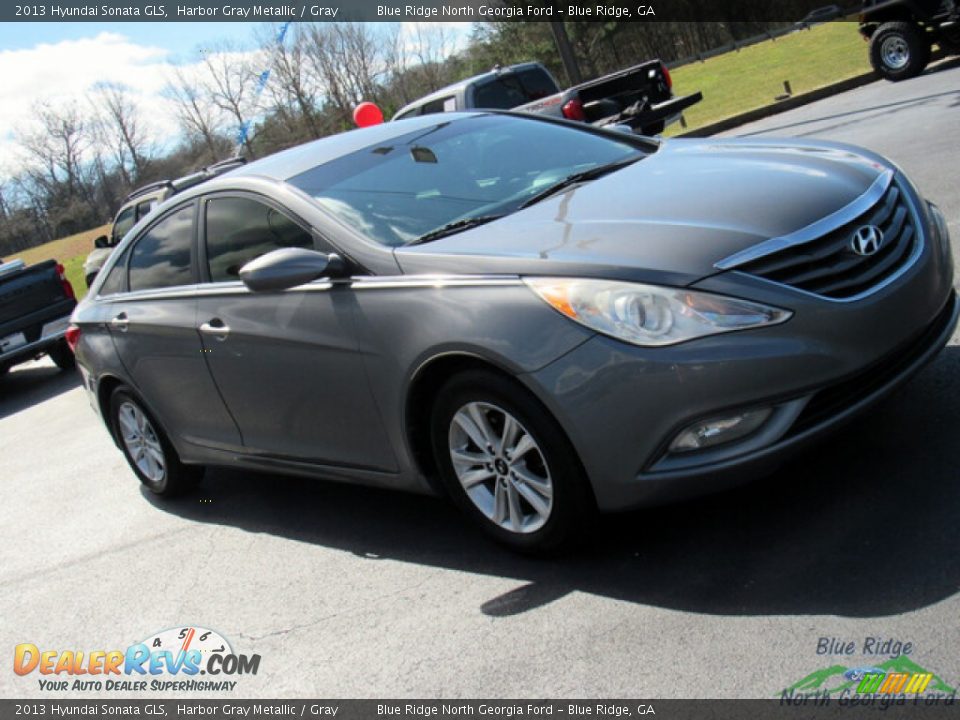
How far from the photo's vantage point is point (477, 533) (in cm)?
462

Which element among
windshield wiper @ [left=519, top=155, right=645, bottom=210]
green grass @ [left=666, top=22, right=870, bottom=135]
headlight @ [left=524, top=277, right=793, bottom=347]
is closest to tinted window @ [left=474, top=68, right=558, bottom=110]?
green grass @ [left=666, top=22, right=870, bottom=135]

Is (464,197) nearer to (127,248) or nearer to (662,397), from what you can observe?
(662,397)

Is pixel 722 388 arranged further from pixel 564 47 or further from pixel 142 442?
pixel 564 47

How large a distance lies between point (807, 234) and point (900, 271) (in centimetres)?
39

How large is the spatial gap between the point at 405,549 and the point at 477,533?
0.32 m

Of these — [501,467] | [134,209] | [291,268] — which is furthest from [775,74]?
[501,467]

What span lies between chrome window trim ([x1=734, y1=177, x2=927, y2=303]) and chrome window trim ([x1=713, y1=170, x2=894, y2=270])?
0.05 meters

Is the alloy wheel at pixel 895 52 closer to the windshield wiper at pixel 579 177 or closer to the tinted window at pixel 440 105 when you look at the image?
the tinted window at pixel 440 105

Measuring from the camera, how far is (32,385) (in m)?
13.6

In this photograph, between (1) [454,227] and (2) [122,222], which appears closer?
(1) [454,227]

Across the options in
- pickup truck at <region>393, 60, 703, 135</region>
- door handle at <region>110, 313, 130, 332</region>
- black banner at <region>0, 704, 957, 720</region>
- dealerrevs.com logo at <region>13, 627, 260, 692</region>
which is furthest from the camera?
pickup truck at <region>393, 60, 703, 135</region>

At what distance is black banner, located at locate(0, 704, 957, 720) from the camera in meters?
2.78

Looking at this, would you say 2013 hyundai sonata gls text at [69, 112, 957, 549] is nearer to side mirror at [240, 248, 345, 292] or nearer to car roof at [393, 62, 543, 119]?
side mirror at [240, 248, 345, 292]

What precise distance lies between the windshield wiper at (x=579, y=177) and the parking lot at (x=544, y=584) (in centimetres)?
133
